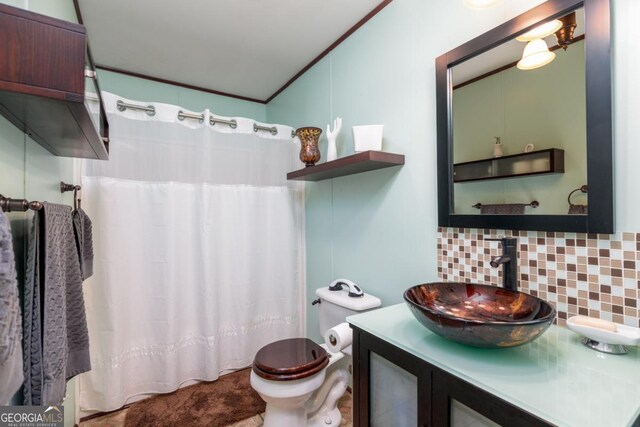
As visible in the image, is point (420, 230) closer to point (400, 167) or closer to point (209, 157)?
point (400, 167)

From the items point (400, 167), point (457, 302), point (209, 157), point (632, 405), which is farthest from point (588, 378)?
point (209, 157)

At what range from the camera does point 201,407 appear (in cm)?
183

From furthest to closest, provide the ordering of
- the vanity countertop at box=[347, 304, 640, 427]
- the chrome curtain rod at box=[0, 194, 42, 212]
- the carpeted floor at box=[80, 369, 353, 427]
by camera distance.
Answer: the carpeted floor at box=[80, 369, 353, 427], the chrome curtain rod at box=[0, 194, 42, 212], the vanity countertop at box=[347, 304, 640, 427]

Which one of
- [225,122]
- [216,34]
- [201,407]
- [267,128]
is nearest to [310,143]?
[267,128]

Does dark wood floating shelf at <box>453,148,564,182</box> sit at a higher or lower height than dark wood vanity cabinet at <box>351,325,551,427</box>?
higher

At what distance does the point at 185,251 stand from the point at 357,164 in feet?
4.35

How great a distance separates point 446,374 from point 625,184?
0.78m

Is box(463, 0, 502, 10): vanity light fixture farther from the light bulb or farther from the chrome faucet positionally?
the chrome faucet

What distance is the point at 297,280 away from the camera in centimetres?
245

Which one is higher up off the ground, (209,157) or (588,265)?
(209,157)

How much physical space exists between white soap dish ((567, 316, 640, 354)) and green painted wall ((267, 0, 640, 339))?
291mm

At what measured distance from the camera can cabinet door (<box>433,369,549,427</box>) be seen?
65 centimetres

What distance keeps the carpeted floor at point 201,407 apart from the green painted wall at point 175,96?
88.5 inches

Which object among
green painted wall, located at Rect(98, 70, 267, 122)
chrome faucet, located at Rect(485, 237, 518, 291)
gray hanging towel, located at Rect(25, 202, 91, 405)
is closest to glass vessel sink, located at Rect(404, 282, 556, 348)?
chrome faucet, located at Rect(485, 237, 518, 291)
